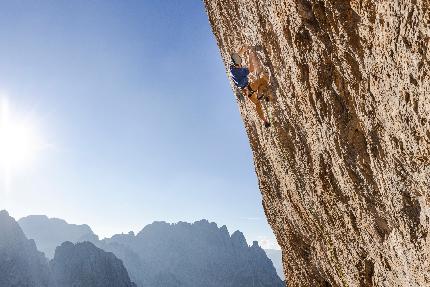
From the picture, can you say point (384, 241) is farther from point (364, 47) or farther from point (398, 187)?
point (364, 47)

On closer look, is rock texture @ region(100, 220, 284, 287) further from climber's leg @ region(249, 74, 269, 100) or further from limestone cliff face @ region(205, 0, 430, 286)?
climber's leg @ region(249, 74, 269, 100)

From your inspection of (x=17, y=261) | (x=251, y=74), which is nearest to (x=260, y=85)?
(x=251, y=74)

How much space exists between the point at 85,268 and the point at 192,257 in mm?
88712

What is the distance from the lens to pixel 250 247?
17150cm

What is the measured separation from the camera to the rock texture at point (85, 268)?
8938cm

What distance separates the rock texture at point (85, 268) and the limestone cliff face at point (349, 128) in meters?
93.3

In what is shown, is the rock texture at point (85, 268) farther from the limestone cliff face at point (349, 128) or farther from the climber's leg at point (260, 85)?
the climber's leg at point (260, 85)

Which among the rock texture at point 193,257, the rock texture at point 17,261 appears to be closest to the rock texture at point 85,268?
the rock texture at point 17,261

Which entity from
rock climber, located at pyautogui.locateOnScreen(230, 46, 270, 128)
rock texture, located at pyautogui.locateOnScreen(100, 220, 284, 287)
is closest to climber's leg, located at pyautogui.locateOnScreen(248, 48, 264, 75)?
rock climber, located at pyautogui.locateOnScreen(230, 46, 270, 128)

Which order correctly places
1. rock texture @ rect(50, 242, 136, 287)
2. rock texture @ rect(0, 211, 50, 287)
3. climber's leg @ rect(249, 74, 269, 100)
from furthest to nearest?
rock texture @ rect(50, 242, 136, 287) → rock texture @ rect(0, 211, 50, 287) → climber's leg @ rect(249, 74, 269, 100)

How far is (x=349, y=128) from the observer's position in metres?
5.99

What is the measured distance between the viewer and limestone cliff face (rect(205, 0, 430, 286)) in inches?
168

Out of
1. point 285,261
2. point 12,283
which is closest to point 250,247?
point 12,283

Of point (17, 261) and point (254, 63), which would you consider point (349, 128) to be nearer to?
point (254, 63)
